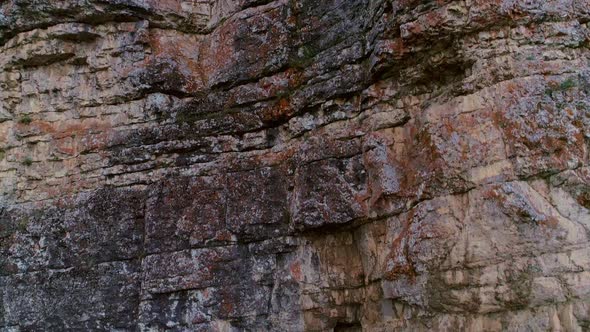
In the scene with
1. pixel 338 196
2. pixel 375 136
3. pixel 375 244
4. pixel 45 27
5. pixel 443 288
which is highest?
pixel 45 27

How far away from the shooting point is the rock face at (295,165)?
6.23m

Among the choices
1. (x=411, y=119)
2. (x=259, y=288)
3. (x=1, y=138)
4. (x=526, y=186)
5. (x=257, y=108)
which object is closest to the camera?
(x=526, y=186)

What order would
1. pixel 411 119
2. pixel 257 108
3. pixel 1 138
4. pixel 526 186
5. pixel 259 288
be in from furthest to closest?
Result: 1. pixel 1 138
2. pixel 257 108
3. pixel 259 288
4. pixel 411 119
5. pixel 526 186

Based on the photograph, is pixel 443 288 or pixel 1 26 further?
pixel 1 26

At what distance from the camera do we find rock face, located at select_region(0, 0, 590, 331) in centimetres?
623

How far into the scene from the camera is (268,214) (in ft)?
26.8

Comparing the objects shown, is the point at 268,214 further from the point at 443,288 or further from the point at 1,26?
the point at 1,26

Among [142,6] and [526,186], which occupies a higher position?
[142,6]

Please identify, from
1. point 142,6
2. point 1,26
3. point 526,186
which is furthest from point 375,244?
point 1,26

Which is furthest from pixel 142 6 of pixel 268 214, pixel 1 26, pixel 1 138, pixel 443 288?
pixel 443 288

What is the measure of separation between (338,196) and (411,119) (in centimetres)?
123

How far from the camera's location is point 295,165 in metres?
8.19

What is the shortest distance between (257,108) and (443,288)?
3675 mm

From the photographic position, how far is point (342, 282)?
7.72 m
